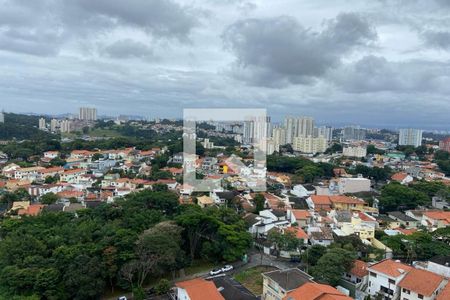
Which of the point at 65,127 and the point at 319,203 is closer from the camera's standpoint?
the point at 319,203

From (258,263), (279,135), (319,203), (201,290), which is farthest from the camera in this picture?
(279,135)

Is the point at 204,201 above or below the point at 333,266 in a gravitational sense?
above

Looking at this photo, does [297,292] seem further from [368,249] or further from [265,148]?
[265,148]

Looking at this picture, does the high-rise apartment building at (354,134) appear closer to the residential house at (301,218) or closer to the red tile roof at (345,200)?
the red tile roof at (345,200)

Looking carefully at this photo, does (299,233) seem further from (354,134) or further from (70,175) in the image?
(354,134)

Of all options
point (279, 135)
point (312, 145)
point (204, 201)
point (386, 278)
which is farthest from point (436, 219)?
point (279, 135)

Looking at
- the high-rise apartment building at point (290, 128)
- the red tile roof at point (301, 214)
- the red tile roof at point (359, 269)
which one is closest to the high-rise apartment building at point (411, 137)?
the high-rise apartment building at point (290, 128)

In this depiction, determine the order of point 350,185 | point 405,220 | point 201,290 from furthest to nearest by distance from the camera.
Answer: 1. point 350,185
2. point 405,220
3. point 201,290

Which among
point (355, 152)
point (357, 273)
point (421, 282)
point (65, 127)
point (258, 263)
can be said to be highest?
point (65, 127)
